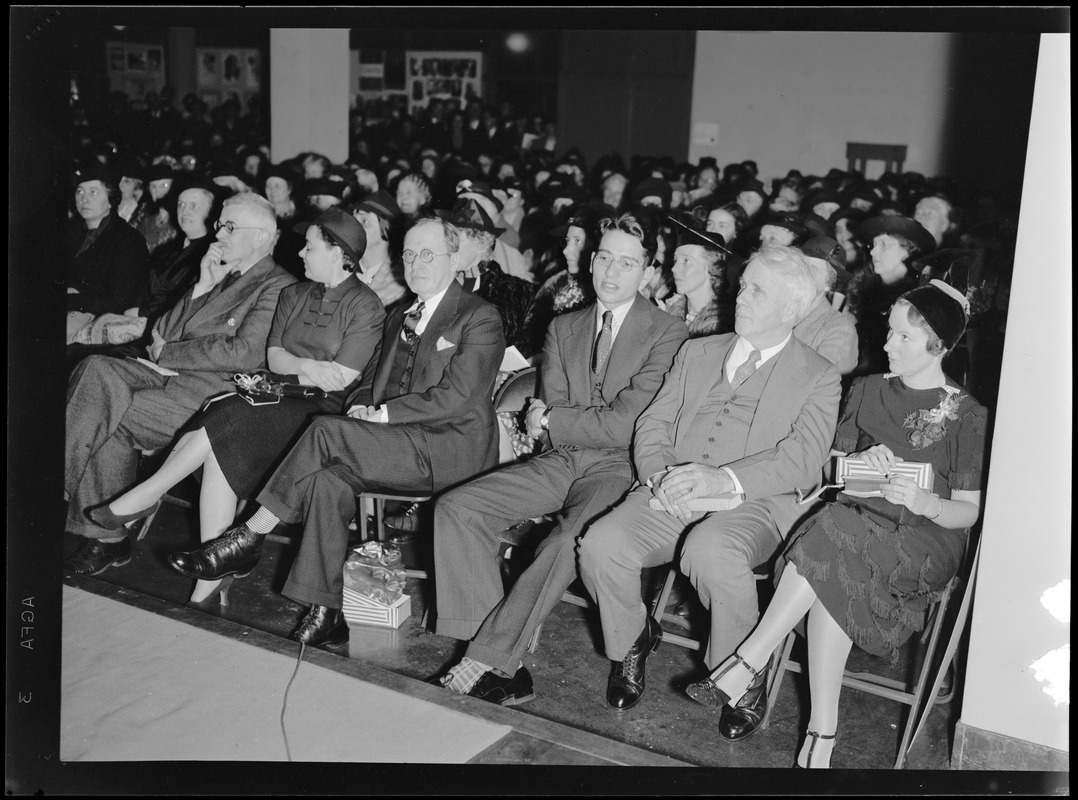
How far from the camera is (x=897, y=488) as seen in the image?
3184mm

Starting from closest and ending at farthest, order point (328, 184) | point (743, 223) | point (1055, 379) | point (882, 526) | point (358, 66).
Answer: point (1055, 379) < point (882, 526) < point (743, 223) < point (328, 184) < point (358, 66)

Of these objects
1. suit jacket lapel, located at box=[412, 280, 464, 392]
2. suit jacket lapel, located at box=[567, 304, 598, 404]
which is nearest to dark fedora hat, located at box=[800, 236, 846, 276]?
suit jacket lapel, located at box=[567, 304, 598, 404]

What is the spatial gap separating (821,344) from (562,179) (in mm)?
5140

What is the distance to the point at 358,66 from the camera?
20812 mm

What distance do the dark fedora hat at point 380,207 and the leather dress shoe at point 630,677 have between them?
305 centimetres

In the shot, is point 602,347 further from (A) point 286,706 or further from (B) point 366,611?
(A) point 286,706

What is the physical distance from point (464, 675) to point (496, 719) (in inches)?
10.1

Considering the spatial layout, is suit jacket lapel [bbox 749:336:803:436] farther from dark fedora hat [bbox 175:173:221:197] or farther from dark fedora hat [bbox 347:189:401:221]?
dark fedora hat [bbox 175:173:221:197]

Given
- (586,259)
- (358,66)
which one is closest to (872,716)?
(586,259)

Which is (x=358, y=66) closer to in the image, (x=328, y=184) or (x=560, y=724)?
(x=328, y=184)

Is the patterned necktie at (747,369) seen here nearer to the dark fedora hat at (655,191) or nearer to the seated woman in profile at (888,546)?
the seated woman in profile at (888,546)

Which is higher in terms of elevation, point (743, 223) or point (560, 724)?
point (743, 223)

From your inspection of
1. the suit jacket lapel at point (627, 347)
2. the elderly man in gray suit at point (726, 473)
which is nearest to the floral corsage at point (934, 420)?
the elderly man in gray suit at point (726, 473)

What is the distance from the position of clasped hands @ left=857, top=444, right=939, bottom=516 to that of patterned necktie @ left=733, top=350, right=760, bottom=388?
51 cm
